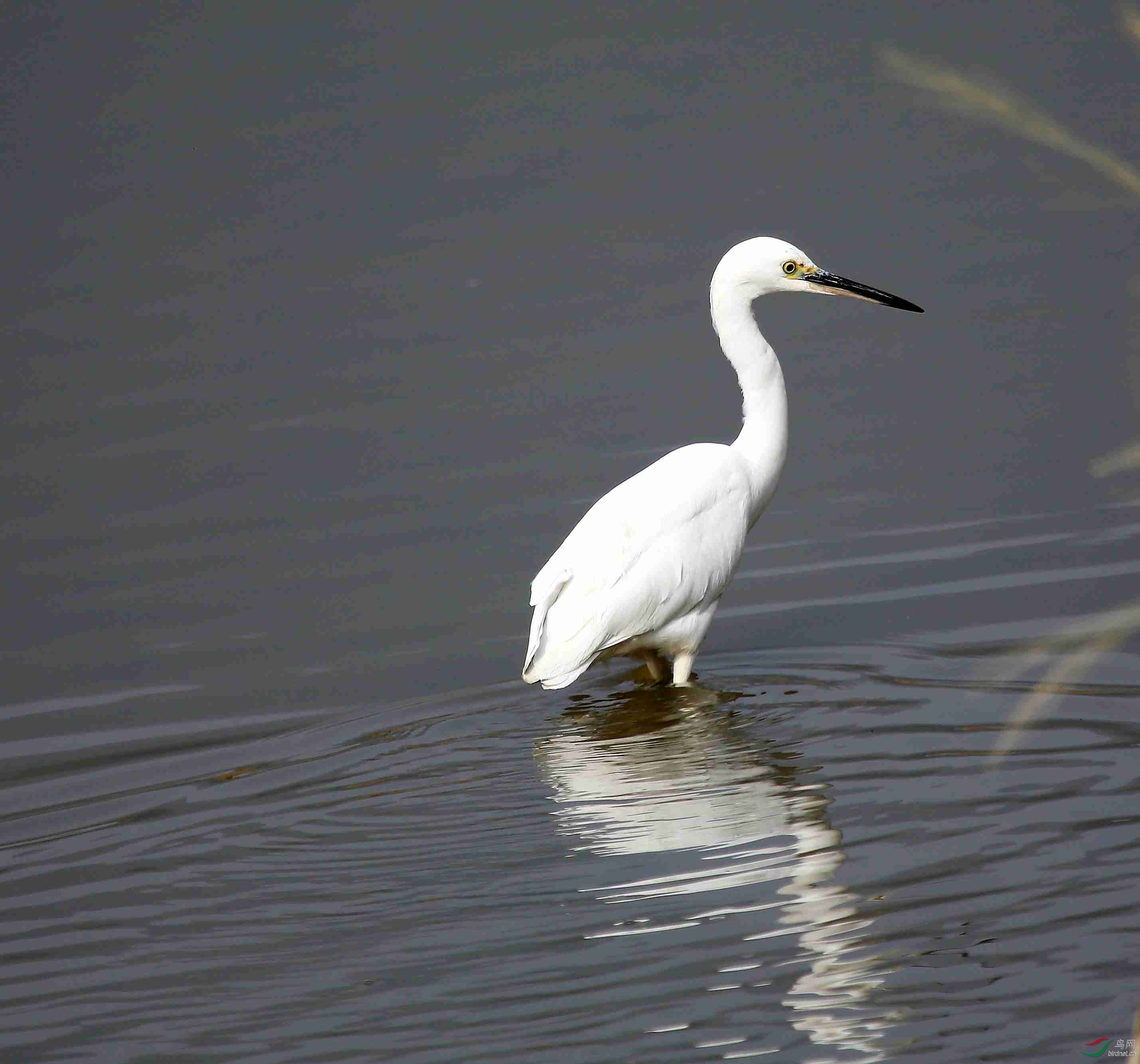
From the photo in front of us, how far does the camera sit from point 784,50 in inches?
570

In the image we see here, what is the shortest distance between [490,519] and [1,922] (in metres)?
3.81

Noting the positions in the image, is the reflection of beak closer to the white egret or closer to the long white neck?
the white egret

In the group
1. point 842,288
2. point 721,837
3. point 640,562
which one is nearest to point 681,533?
point 640,562

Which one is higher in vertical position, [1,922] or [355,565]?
[355,565]

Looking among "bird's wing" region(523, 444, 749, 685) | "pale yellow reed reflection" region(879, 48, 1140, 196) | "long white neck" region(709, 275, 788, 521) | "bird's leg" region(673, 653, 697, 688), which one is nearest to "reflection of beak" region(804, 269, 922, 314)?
"long white neck" region(709, 275, 788, 521)

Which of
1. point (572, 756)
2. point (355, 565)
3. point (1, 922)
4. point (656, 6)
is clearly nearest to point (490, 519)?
point (355, 565)

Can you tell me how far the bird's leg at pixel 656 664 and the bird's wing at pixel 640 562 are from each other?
0.65ft

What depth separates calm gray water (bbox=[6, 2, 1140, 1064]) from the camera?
11.1 ft

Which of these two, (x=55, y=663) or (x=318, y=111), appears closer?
(x=55, y=663)

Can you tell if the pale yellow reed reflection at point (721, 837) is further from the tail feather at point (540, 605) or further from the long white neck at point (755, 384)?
the long white neck at point (755, 384)

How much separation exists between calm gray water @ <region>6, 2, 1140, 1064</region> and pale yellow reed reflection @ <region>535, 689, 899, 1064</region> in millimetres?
17

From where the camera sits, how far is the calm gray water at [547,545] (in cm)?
339

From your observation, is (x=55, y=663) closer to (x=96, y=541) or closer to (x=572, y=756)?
(x=96, y=541)

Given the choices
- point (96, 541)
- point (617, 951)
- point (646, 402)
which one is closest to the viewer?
point (617, 951)
